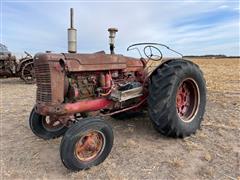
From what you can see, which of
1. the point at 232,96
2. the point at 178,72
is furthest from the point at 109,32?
the point at 232,96

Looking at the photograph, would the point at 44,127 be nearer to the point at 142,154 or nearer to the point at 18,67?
the point at 142,154

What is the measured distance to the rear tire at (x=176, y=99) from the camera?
4.11 m

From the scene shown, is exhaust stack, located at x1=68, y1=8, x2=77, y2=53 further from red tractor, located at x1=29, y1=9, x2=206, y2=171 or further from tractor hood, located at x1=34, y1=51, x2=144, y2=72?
tractor hood, located at x1=34, y1=51, x2=144, y2=72

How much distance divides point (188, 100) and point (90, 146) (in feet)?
6.71

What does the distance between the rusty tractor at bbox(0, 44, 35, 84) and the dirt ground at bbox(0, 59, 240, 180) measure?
21.5 ft

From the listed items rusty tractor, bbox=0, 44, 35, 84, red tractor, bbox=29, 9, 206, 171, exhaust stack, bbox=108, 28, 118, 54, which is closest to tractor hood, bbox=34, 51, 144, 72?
red tractor, bbox=29, 9, 206, 171

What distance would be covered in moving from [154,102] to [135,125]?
1.10 meters

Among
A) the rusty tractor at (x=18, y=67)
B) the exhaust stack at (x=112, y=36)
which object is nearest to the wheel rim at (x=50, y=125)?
the exhaust stack at (x=112, y=36)

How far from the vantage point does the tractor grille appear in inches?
146

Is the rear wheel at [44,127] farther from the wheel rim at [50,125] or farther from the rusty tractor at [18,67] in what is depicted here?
the rusty tractor at [18,67]

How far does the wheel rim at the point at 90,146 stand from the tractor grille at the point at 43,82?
722 millimetres

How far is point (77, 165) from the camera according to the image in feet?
10.9

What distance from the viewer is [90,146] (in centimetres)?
349

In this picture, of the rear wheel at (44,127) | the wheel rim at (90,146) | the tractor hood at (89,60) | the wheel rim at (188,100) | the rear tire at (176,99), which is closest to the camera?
the wheel rim at (90,146)
